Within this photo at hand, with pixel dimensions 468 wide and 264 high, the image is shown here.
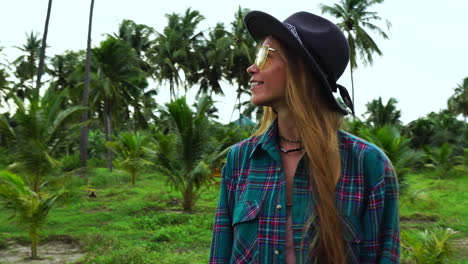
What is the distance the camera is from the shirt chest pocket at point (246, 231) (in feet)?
4.21

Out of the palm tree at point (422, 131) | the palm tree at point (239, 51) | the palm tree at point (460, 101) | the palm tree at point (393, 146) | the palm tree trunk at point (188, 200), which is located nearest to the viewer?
the palm tree at point (393, 146)

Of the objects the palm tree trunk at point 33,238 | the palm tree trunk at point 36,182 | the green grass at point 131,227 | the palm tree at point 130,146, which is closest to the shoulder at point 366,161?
A: the green grass at point 131,227

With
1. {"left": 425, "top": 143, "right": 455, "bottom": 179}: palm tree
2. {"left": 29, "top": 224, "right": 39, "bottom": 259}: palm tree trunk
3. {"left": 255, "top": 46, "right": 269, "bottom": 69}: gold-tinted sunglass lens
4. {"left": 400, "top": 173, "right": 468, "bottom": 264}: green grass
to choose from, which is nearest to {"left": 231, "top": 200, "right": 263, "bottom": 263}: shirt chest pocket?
{"left": 255, "top": 46, "right": 269, "bottom": 69}: gold-tinted sunglass lens

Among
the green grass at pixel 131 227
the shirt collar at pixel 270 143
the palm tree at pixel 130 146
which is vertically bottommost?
the green grass at pixel 131 227

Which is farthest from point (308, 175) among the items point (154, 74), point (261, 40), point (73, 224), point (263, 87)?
point (154, 74)

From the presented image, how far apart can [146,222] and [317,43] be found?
31.1 feet

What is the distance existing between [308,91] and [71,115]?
9.95 m

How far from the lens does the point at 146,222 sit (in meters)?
10.3

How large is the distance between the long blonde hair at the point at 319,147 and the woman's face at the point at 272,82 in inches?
0.9

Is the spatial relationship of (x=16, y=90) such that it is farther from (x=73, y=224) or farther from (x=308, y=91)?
(x=308, y=91)

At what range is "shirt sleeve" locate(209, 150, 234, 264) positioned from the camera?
1375 mm

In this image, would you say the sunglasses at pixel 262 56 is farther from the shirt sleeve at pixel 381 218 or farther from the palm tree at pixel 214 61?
the palm tree at pixel 214 61

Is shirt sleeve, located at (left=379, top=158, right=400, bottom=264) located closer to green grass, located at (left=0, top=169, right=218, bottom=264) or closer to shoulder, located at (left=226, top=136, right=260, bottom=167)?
shoulder, located at (left=226, top=136, right=260, bottom=167)

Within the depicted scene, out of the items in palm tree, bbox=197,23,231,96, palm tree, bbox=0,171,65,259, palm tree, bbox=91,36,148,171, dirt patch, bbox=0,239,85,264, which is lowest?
dirt patch, bbox=0,239,85,264
